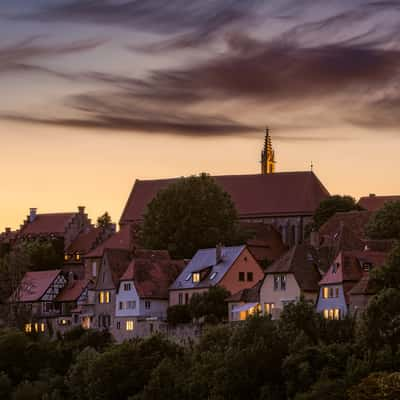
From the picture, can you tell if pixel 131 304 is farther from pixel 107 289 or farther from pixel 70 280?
pixel 70 280

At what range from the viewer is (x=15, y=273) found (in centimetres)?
15412

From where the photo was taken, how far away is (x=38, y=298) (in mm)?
150750

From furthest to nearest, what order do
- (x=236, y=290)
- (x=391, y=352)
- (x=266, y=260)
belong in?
(x=266, y=260) → (x=236, y=290) → (x=391, y=352)

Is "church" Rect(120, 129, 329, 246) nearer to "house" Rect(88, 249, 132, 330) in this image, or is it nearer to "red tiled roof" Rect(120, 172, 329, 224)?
"red tiled roof" Rect(120, 172, 329, 224)

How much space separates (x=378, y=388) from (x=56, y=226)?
91.2 m

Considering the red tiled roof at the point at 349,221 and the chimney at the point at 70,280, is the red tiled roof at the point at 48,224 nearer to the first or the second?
the chimney at the point at 70,280

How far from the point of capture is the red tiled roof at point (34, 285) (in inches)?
5965

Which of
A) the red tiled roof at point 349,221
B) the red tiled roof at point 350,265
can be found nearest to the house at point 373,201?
the red tiled roof at point 349,221

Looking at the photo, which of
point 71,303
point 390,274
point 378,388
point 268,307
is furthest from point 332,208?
point 378,388

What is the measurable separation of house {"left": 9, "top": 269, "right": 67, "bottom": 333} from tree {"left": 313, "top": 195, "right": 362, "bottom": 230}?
93.8ft

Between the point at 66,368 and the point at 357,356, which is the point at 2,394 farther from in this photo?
the point at 357,356

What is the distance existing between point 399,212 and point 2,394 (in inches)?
1447

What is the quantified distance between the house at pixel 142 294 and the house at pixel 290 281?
10.9 m

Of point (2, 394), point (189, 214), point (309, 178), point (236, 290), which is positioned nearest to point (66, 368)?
point (2, 394)
